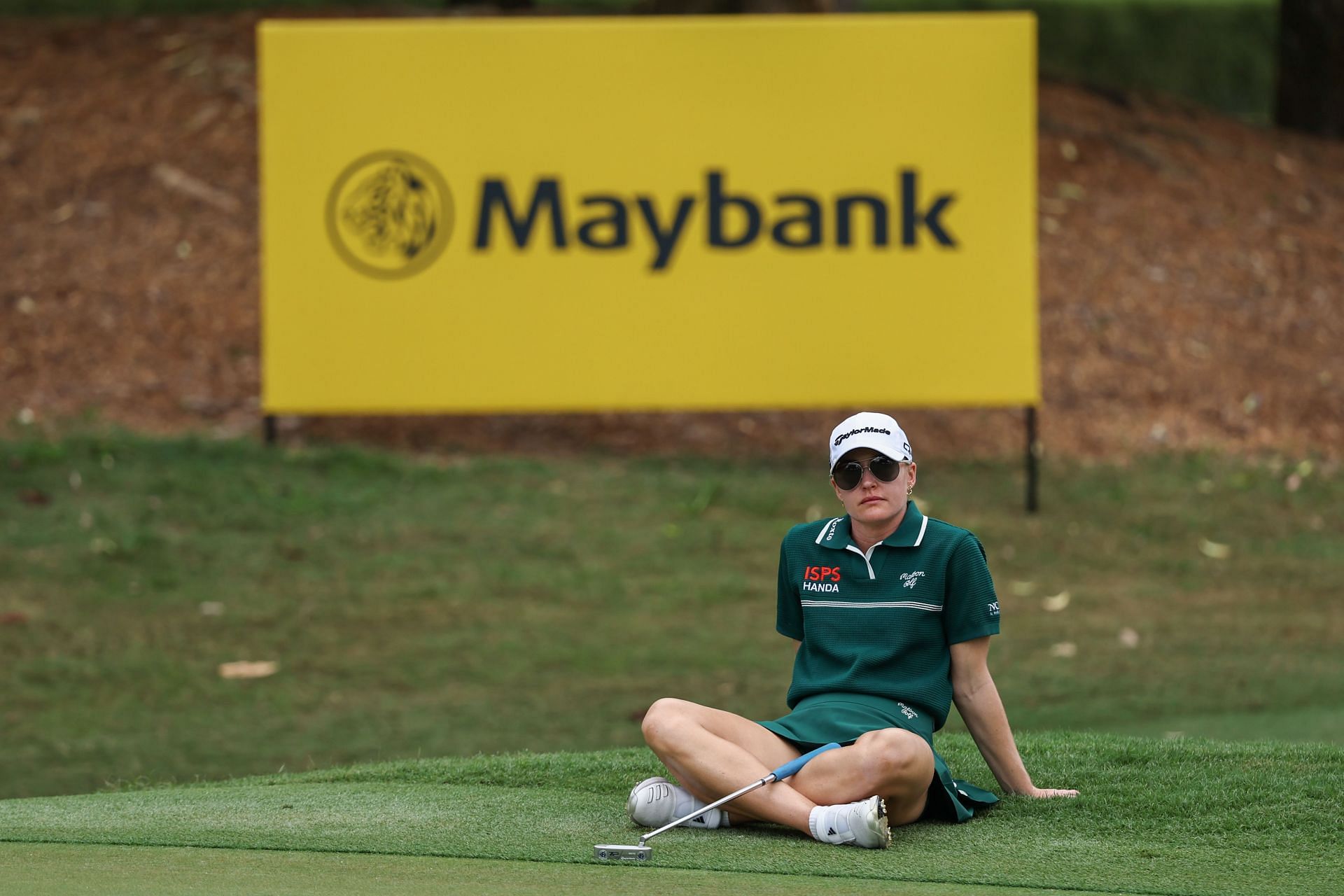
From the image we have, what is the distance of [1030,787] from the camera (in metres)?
5.29

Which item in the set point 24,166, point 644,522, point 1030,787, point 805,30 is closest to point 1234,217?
point 805,30

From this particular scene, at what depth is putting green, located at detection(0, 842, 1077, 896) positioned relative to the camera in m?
4.34

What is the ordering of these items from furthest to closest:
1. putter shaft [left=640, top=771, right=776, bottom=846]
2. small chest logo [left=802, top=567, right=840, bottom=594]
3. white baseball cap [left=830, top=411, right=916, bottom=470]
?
1. small chest logo [left=802, top=567, right=840, bottom=594]
2. white baseball cap [left=830, top=411, right=916, bottom=470]
3. putter shaft [left=640, top=771, right=776, bottom=846]

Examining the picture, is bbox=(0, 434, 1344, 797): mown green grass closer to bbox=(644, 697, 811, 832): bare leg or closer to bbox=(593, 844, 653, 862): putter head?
bbox=(644, 697, 811, 832): bare leg

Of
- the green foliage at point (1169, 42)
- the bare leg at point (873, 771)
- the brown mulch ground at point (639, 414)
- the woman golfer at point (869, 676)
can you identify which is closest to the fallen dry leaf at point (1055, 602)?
the brown mulch ground at point (639, 414)

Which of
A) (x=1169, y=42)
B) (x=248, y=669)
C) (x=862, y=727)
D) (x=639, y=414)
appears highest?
(x=1169, y=42)

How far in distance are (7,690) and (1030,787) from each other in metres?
5.74

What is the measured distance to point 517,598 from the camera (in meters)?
10.6

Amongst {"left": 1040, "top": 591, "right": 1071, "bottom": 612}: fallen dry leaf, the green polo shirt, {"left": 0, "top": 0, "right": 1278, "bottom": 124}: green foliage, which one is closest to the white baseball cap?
the green polo shirt

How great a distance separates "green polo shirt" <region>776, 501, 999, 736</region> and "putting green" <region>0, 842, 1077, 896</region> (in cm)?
75

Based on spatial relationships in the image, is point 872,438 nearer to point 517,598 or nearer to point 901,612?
point 901,612

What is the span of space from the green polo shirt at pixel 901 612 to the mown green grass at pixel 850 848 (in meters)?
0.39

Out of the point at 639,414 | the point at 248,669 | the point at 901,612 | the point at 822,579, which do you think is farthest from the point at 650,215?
the point at 901,612

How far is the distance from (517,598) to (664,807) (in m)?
5.59
